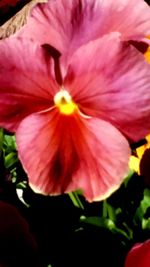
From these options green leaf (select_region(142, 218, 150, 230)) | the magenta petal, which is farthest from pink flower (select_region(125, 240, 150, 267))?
green leaf (select_region(142, 218, 150, 230))

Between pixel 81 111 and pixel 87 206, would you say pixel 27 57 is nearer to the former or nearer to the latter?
pixel 81 111

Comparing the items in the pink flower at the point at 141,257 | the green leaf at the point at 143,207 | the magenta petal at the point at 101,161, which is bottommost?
the green leaf at the point at 143,207

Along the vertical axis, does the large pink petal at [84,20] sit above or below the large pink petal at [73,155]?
above

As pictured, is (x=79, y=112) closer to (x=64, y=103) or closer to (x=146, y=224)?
(x=64, y=103)

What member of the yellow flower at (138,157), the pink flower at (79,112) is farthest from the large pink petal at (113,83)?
the yellow flower at (138,157)

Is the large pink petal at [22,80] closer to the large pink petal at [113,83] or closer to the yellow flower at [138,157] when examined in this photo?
the large pink petal at [113,83]

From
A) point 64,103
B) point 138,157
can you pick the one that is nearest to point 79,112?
point 64,103

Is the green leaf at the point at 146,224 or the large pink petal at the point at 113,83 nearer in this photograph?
the large pink petal at the point at 113,83
